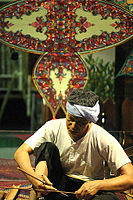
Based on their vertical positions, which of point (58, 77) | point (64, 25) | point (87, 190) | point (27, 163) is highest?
point (64, 25)

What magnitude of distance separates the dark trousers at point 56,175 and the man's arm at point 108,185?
0.17 metres

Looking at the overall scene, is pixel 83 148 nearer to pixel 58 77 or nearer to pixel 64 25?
pixel 58 77

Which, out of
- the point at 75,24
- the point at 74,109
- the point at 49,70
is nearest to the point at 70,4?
the point at 75,24

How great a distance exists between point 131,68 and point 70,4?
3.76 feet

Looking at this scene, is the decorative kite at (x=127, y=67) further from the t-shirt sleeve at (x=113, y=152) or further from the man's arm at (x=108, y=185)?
the man's arm at (x=108, y=185)

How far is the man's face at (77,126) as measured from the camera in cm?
256

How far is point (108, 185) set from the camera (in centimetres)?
242

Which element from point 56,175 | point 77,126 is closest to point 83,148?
point 77,126

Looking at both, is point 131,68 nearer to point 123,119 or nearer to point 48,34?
point 123,119

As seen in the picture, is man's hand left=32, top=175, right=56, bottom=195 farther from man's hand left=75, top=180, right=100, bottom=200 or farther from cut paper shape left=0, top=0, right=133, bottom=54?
cut paper shape left=0, top=0, right=133, bottom=54

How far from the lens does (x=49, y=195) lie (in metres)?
2.65

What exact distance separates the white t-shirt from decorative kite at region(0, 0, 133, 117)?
1.89 meters

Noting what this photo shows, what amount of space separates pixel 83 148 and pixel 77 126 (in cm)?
19

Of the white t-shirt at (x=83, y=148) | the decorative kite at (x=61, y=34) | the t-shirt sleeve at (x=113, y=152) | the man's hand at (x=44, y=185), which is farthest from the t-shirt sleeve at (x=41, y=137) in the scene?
the decorative kite at (x=61, y=34)
